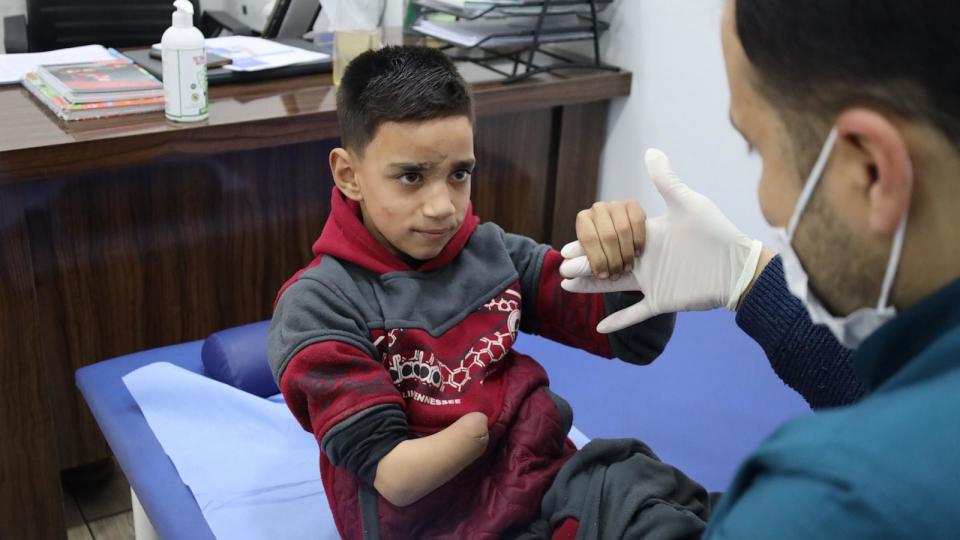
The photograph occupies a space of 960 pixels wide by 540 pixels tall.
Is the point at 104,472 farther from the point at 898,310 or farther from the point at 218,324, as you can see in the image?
the point at 898,310

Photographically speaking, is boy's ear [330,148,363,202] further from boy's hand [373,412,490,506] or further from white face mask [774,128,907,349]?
white face mask [774,128,907,349]

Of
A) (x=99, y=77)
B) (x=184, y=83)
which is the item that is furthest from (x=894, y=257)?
(x=99, y=77)

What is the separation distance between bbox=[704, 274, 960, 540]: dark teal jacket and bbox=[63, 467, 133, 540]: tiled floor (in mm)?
1696

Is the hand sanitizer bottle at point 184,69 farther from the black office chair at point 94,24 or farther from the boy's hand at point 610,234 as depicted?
the black office chair at point 94,24

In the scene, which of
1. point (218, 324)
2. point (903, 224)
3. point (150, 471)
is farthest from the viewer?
point (218, 324)

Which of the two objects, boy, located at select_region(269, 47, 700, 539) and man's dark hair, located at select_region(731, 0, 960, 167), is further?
boy, located at select_region(269, 47, 700, 539)

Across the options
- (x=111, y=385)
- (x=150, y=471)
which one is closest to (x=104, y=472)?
(x=111, y=385)

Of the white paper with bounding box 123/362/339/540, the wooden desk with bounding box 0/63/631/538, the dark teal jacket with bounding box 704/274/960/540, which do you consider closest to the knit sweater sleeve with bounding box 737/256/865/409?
the dark teal jacket with bounding box 704/274/960/540

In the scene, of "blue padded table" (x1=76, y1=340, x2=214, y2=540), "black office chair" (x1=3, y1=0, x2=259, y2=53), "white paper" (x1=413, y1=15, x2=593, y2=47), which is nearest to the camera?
"blue padded table" (x1=76, y1=340, x2=214, y2=540)

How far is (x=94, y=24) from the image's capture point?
294 cm

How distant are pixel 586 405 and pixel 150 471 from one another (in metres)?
0.72

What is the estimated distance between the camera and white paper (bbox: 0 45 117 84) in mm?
2061

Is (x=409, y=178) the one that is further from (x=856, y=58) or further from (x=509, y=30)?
(x=509, y=30)

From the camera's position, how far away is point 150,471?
5.01 ft
